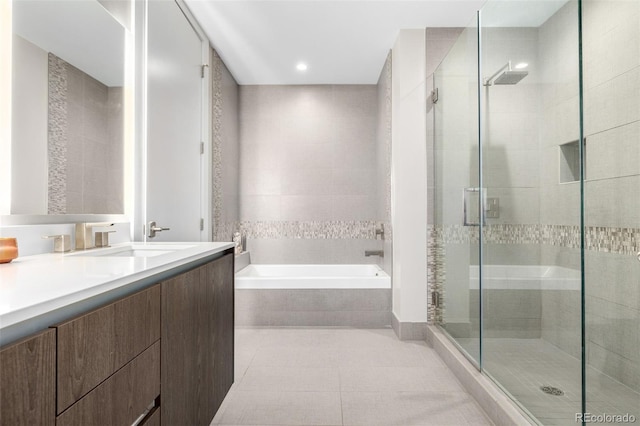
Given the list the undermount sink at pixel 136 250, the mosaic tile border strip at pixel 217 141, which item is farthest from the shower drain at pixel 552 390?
the mosaic tile border strip at pixel 217 141

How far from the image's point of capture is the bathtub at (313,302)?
3.43m

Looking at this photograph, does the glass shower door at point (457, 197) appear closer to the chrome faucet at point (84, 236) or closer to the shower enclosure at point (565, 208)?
the shower enclosure at point (565, 208)

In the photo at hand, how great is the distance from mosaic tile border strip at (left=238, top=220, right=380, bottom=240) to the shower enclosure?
2.32m

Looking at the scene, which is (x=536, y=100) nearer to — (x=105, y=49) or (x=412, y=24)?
(x=412, y=24)

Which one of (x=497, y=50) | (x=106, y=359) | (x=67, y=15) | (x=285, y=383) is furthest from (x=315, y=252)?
(x=106, y=359)

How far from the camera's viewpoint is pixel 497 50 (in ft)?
6.49

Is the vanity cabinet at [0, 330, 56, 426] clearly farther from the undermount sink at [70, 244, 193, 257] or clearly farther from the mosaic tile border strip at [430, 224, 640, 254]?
the mosaic tile border strip at [430, 224, 640, 254]

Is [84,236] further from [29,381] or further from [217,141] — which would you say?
[217,141]

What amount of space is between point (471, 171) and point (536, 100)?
711 mm

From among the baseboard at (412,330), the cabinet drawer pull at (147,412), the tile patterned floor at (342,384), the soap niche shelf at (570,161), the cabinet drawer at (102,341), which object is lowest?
the tile patterned floor at (342,384)

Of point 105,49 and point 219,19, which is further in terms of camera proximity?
point 219,19

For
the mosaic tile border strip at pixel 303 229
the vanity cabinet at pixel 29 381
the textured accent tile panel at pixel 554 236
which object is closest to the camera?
the vanity cabinet at pixel 29 381

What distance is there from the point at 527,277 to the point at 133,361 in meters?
1.59

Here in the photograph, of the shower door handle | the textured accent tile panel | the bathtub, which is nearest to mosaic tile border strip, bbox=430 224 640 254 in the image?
the textured accent tile panel
